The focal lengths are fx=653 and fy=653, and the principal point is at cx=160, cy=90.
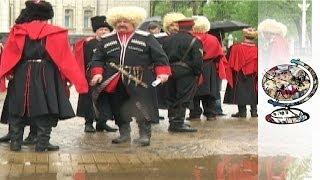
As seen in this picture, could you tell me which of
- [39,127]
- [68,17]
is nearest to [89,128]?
[39,127]

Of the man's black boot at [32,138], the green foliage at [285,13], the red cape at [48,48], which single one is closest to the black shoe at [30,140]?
the man's black boot at [32,138]

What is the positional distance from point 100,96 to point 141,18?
1.07m

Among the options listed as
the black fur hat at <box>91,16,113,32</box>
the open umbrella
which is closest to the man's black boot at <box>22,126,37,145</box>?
the black fur hat at <box>91,16,113,32</box>

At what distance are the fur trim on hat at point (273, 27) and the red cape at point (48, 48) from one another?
428cm

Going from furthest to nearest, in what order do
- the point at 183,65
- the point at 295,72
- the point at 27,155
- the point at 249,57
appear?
1. the point at 249,57
2. the point at 183,65
3. the point at 27,155
4. the point at 295,72

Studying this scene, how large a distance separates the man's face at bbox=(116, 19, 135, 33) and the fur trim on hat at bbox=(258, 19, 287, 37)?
4.63 m

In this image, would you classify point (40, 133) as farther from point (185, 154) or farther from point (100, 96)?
point (185, 154)

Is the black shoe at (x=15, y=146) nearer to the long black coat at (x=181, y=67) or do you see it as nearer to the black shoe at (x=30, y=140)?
the black shoe at (x=30, y=140)

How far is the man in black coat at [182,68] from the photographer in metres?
9.33

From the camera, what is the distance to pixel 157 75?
25.2 ft

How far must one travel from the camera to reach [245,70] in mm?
11648

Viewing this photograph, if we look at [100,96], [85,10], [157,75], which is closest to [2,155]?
[100,96]

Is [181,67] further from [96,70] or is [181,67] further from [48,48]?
[48,48]

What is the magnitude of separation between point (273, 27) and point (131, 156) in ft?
13.7
